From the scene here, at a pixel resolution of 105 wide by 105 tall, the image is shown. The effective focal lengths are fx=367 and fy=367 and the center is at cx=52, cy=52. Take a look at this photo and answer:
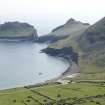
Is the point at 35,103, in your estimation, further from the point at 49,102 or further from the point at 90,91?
the point at 90,91

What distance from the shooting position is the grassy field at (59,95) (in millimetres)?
162125

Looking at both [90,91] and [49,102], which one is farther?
[90,91]

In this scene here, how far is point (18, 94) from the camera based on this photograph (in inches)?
6919

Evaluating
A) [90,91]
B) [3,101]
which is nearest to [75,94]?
[90,91]

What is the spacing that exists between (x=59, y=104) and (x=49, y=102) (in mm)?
5213

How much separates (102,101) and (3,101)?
44.1 meters

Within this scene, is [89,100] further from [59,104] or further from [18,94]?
[18,94]

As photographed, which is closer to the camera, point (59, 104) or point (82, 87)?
point (59, 104)

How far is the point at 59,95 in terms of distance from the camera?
563 ft

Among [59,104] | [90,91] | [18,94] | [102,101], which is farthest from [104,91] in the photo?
[18,94]

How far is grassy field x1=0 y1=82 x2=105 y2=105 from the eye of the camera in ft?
532

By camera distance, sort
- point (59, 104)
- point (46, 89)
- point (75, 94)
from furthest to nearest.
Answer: point (46, 89) < point (75, 94) < point (59, 104)

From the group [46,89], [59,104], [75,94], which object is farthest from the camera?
[46,89]

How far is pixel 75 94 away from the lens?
17338cm
